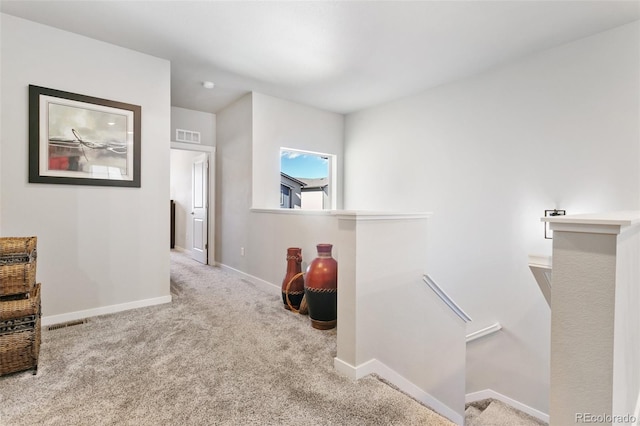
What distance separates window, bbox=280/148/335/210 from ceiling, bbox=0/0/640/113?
65.1 inches

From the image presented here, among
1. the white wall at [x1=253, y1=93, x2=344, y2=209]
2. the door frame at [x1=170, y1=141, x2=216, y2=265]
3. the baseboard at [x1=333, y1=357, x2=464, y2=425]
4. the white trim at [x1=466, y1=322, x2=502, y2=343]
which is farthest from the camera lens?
the door frame at [x1=170, y1=141, x2=216, y2=265]

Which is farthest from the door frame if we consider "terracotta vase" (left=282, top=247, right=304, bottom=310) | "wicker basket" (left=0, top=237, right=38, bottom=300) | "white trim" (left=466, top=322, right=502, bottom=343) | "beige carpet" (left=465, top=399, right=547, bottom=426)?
"beige carpet" (left=465, top=399, right=547, bottom=426)

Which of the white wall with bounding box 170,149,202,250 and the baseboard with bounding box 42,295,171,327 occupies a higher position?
the white wall with bounding box 170,149,202,250

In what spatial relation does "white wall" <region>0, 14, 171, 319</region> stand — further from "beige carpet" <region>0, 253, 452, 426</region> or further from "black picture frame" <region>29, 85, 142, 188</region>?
"beige carpet" <region>0, 253, 452, 426</region>

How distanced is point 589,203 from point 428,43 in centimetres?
212

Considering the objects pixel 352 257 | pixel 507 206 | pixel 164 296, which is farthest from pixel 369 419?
pixel 507 206

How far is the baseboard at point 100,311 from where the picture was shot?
256cm

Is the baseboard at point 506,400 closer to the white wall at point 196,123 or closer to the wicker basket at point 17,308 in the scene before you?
the wicker basket at point 17,308

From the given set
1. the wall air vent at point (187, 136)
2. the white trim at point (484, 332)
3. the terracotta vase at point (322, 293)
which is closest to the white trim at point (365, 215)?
the terracotta vase at point (322, 293)

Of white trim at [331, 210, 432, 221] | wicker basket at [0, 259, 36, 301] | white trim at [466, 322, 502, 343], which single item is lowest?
white trim at [466, 322, 502, 343]

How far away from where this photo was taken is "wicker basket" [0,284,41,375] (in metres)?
1.68

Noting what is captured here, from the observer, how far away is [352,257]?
1.82 meters

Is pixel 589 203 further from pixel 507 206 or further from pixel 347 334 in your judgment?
pixel 347 334

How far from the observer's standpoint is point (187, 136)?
4773mm
